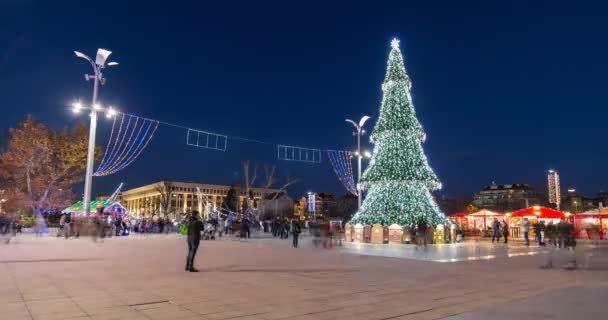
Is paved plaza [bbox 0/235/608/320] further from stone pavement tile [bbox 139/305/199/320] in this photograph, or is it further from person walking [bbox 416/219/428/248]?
person walking [bbox 416/219/428/248]

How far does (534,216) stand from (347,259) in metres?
24.8

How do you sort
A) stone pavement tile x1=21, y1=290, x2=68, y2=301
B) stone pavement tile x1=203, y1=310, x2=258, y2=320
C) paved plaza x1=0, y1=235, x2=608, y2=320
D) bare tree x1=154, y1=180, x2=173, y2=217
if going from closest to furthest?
stone pavement tile x1=203, y1=310, x2=258, y2=320 < paved plaza x1=0, y1=235, x2=608, y2=320 < stone pavement tile x1=21, y1=290, x2=68, y2=301 < bare tree x1=154, y1=180, x2=173, y2=217

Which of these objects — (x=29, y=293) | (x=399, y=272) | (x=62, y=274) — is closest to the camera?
(x=29, y=293)

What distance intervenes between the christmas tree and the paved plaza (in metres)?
10.8

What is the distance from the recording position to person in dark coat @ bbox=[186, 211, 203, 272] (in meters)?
11.4

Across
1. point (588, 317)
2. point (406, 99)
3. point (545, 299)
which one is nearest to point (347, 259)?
point (545, 299)

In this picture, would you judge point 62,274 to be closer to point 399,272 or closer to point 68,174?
point 399,272

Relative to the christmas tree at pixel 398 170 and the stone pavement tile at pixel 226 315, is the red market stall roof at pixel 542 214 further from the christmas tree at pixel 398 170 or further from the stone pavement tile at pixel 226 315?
the stone pavement tile at pixel 226 315

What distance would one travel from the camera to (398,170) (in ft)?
82.4

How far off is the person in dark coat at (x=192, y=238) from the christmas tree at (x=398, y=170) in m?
15.2

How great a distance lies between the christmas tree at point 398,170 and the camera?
2481 cm

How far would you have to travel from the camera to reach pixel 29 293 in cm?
783

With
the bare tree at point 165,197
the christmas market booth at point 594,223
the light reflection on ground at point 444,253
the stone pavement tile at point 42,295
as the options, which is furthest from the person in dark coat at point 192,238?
the bare tree at point 165,197

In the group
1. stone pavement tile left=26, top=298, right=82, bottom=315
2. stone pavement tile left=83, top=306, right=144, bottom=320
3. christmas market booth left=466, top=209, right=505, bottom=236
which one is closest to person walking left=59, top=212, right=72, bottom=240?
stone pavement tile left=26, top=298, right=82, bottom=315
